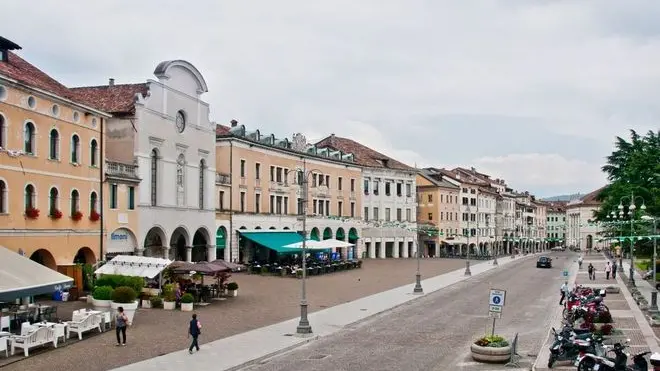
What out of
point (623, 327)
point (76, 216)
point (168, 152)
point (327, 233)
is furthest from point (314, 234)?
point (623, 327)

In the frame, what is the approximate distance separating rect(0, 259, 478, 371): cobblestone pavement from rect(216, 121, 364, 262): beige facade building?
748 cm

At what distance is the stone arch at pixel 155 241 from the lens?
4835cm

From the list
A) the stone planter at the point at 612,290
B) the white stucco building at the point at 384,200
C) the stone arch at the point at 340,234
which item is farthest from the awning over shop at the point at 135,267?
the white stucco building at the point at 384,200

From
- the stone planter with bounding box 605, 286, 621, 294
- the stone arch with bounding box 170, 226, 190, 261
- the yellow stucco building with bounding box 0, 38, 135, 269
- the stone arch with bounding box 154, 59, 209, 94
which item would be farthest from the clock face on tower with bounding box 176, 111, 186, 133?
the stone planter with bounding box 605, 286, 621, 294

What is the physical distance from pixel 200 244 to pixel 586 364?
4081 cm

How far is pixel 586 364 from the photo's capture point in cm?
1858

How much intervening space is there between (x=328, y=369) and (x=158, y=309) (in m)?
14.9

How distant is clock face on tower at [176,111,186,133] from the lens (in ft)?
167

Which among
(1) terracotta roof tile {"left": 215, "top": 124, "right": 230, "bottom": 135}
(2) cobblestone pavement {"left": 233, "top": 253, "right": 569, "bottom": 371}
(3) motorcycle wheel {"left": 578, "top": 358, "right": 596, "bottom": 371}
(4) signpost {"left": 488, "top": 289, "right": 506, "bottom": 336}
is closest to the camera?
(3) motorcycle wheel {"left": 578, "top": 358, "right": 596, "bottom": 371}

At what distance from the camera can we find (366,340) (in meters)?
26.1

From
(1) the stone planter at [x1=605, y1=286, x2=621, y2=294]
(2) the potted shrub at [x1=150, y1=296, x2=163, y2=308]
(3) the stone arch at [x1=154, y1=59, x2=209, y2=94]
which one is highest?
(3) the stone arch at [x1=154, y1=59, x2=209, y2=94]

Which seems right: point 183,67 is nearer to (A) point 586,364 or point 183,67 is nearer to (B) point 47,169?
(B) point 47,169

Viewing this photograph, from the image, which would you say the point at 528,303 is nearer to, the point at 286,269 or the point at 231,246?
the point at 286,269

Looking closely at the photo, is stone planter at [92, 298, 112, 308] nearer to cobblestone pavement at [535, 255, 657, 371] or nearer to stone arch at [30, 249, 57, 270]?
stone arch at [30, 249, 57, 270]
